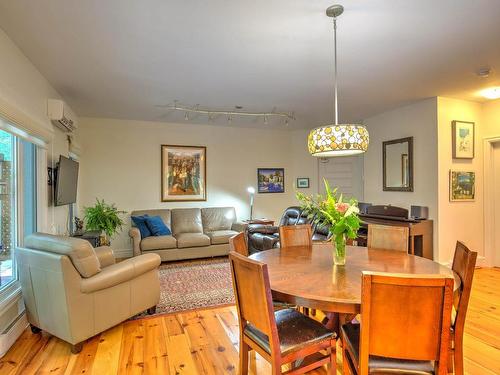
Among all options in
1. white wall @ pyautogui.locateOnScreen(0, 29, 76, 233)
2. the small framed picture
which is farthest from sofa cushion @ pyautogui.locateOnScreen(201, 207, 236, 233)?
white wall @ pyautogui.locateOnScreen(0, 29, 76, 233)

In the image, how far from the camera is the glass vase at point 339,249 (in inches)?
78.2

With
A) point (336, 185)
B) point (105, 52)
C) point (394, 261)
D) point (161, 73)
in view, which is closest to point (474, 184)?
Result: point (336, 185)

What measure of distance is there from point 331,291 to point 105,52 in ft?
→ 9.11

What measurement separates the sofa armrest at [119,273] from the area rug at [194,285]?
2.02 feet

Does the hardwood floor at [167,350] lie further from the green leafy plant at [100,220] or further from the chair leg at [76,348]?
the green leafy plant at [100,220]

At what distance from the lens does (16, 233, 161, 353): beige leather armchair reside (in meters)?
2.25

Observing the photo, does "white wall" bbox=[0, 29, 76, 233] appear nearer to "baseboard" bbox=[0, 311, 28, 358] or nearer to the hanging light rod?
"baseboard" bbox=[0, 311, 28, 358]

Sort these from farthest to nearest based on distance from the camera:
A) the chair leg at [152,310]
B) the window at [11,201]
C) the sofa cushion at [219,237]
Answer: the sofa cushion at [219,237], the chair leg at [152,310], the window at [11,201]

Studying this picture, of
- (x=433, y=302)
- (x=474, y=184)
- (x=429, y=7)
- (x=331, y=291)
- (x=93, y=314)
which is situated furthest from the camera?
(x=474, y=184)

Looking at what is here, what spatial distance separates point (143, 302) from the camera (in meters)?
2.79

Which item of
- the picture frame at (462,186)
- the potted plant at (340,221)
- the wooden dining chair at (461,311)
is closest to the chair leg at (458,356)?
the wooden dining chair at (461,311)

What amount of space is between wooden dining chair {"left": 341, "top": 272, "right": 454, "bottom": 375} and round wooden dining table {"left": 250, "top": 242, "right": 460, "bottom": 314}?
0.38 ft

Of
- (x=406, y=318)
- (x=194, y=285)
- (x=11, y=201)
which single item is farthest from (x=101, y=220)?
(x=406, y=318)

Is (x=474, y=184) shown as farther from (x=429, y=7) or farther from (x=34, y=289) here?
(x=34, y=289)
